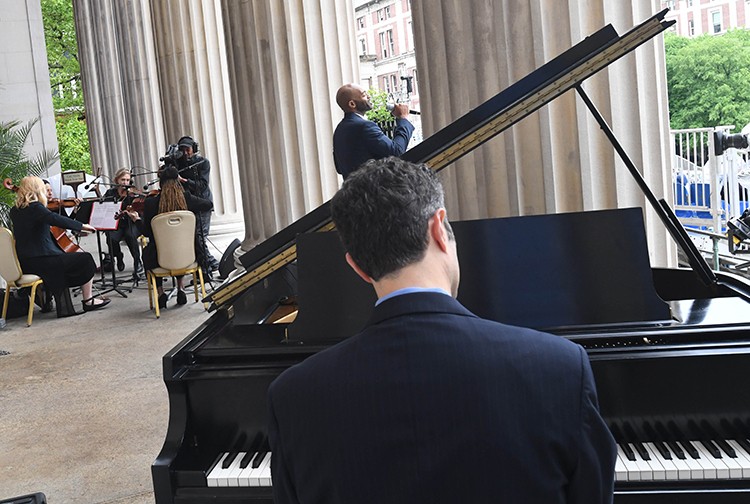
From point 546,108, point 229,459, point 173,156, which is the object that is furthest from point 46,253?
point 229,459

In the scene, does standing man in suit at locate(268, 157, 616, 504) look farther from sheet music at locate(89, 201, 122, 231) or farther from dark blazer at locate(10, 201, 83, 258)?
sheet music at locate(89, 201, 122, 231)

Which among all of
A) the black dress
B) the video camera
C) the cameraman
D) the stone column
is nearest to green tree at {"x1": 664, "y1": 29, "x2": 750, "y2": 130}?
the stone column

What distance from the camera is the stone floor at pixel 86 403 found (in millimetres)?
4926

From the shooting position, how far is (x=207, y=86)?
507 inches

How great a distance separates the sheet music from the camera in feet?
35.1

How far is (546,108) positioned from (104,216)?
7.48 meters

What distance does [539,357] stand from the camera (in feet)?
4.40

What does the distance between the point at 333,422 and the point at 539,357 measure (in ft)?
1.11

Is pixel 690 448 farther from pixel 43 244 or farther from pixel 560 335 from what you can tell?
pixel 43 244

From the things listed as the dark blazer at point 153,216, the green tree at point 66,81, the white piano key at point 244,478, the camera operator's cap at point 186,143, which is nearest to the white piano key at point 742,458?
the white piano key at point 244,478

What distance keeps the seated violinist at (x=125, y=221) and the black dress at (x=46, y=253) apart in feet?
4.17

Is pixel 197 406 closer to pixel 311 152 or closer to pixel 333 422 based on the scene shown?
pixel 333 422

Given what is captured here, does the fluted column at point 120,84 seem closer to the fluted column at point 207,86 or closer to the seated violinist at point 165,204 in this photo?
the fluted column at point 207,86

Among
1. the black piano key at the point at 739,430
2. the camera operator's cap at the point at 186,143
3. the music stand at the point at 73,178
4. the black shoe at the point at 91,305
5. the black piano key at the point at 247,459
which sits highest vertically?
the camera operator's cap at the point at 186,143
